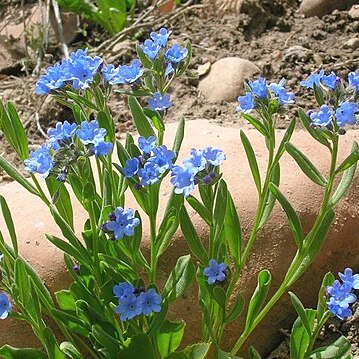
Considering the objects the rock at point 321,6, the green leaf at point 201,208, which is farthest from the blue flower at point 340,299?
the rock at point 321,6

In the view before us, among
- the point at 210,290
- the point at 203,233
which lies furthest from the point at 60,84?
the point at 203,233

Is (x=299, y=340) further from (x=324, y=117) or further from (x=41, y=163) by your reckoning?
(x=41, y=163)

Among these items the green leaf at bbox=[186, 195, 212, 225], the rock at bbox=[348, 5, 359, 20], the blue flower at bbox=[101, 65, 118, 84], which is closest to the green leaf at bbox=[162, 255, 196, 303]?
the green leaf at bbox=[186, 195, 212, 225]

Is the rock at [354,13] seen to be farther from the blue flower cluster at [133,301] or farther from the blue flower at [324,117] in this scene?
the blue flower cluster at [133,301]

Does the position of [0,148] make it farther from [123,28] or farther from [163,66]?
[163,66]

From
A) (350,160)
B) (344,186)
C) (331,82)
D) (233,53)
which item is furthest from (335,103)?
(233,53)

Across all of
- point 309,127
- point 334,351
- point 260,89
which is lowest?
point 334,351
